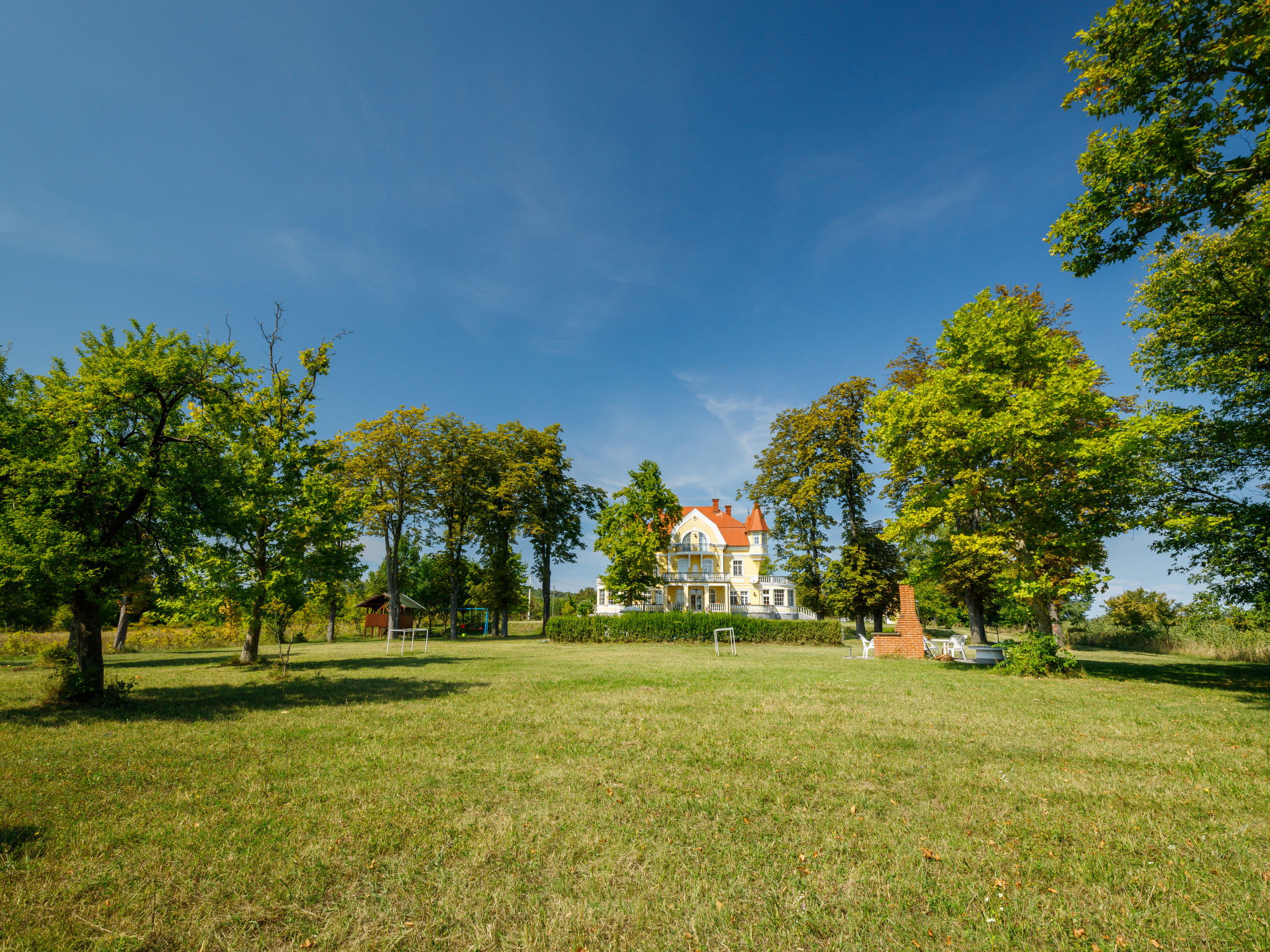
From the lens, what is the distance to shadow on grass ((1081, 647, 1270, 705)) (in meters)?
13.3

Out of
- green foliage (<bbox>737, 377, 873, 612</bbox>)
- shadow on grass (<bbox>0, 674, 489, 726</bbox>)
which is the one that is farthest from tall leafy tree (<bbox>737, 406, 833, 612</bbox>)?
shadow on grass (<bbox>0, 674, 489, 726</bbox>)

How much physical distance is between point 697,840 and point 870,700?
8.14 m

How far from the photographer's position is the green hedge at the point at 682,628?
3475cm

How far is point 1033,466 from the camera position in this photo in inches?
652

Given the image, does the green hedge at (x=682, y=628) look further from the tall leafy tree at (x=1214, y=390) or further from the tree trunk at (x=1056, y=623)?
the tall leafy tree at (x=1214, y=390)

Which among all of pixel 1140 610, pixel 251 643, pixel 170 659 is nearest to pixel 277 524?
pixel 251 643

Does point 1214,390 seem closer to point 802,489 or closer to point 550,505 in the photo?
point 802,489

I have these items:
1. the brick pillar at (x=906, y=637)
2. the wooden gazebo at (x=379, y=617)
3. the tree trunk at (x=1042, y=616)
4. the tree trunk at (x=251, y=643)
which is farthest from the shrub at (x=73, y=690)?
the wooden gazebo at (x=379, y=617)

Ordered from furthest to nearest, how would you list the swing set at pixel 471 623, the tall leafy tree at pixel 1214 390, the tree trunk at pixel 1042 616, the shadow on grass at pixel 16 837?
the swing set at pixel 471 623, the tree trunk at pixel 1042 616, the tall leafy tree at pixel 1214 390, the shadow on grass at pixel 16 837

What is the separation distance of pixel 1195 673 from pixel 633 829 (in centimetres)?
2071

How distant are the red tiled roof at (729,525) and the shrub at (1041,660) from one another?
117 ft

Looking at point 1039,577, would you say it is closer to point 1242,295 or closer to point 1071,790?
point 1242,295

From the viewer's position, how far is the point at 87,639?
10586mm

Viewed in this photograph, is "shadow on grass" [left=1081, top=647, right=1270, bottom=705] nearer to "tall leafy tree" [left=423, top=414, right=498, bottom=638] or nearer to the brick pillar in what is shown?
the brick pillar
